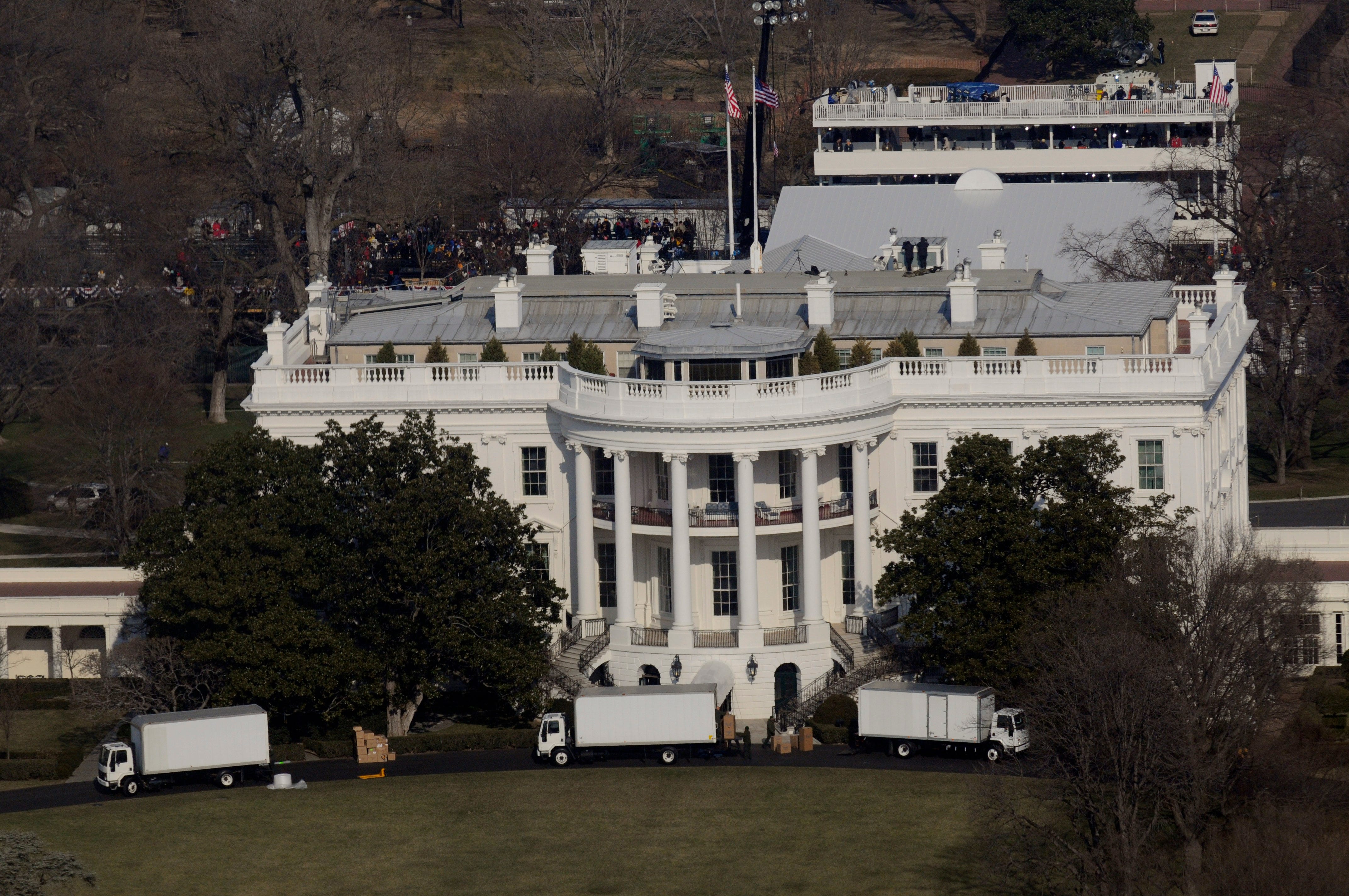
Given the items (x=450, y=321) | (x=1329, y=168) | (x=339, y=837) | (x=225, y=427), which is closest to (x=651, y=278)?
(x=450, y=321)

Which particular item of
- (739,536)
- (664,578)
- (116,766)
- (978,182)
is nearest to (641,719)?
(739,536)

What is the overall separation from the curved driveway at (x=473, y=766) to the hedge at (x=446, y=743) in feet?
0.82

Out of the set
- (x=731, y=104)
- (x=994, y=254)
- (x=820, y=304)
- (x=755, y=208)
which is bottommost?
(x=820, y=304)

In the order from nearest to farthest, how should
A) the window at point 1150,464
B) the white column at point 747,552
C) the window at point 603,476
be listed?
the white column at point 747,552
the window at point 1150,464
the window at point 603,476

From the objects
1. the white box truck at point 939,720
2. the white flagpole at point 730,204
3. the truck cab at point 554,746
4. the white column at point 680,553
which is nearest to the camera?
the white box truck at point 939,720

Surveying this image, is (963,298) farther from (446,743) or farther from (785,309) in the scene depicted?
(446,743)

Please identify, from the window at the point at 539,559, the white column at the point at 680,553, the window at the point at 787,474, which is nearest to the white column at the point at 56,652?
the window at the point at 539,559

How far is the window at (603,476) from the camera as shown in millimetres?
102250

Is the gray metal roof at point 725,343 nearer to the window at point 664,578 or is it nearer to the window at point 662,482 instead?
the window at point 662,482

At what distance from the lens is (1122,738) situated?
80750mm

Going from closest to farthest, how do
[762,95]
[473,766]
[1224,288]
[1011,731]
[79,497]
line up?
[1011,731], [473,766], [1224,288], [79,497], [762,95]

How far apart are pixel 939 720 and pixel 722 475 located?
12.5m

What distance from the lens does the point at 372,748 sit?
9506cm

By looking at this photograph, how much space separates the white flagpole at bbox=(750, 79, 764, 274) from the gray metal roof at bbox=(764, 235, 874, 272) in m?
0.67
